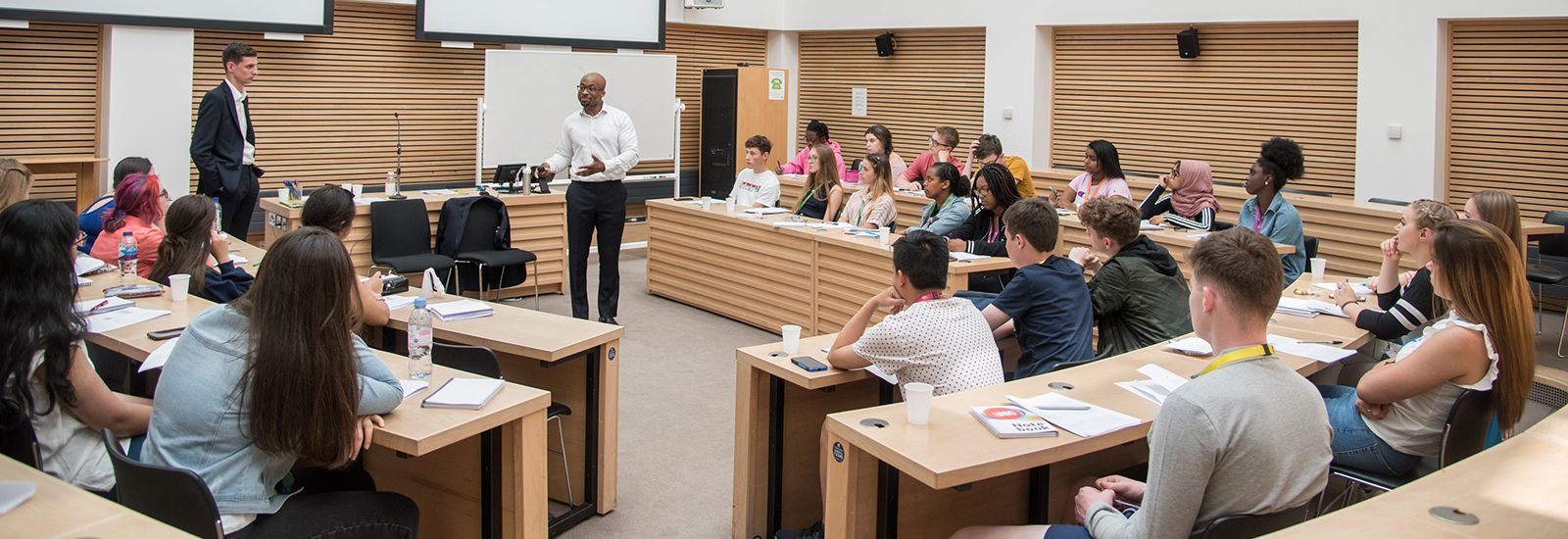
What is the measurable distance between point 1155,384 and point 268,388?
255 cm

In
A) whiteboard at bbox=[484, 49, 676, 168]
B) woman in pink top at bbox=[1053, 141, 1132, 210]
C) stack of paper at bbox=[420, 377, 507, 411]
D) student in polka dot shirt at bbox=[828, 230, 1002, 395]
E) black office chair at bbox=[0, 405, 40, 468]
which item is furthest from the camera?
whiteboard at bbox=[484, 49, 676, 168]

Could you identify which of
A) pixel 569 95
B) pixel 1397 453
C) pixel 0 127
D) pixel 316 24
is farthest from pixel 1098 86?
pixel 0 127

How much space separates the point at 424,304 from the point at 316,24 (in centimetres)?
616

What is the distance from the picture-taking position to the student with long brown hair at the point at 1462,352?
351 centimetres

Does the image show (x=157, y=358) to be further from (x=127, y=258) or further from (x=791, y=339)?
(x=791, y=339)

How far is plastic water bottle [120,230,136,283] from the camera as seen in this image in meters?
5.21

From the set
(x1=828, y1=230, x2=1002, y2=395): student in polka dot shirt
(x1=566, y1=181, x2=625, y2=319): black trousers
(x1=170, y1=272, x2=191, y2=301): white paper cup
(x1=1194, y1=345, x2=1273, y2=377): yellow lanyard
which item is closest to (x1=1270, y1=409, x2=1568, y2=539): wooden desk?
(x1=1194, y1=345, x2=1273, y2=377): yellow lanyard

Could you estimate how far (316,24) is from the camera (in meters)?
9.77

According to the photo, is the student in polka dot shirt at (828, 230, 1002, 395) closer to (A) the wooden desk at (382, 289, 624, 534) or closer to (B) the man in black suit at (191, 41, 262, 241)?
(A) the wooden desk at (382, 289, 624, 534)

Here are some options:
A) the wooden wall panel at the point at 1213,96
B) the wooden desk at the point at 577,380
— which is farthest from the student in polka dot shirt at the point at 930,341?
the wooden wall panel at the point at 1213,96

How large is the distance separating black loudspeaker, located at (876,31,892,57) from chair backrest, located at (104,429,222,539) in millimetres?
10522

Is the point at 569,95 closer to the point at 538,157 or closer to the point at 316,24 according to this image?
the point at 538,157

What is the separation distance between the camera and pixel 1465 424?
3590 mm

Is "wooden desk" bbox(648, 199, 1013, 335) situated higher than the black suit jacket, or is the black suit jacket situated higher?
the black suit jacket
